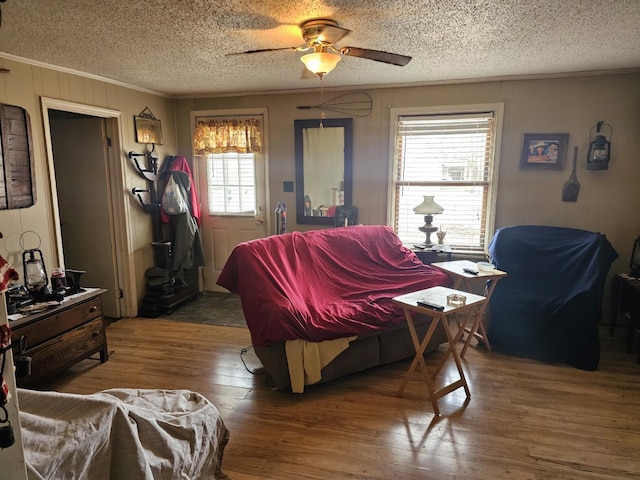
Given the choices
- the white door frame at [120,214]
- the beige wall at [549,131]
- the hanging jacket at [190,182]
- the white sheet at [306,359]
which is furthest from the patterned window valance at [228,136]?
the white sheet at [306,359]

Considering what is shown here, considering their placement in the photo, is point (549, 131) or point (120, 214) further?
point (120, 214)

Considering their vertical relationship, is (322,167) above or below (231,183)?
above

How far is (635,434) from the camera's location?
2.27m

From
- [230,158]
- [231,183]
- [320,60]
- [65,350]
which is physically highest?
[320,60]

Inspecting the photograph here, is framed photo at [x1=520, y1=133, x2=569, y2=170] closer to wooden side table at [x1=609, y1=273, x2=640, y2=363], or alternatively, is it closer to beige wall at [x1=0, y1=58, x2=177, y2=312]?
wooden side table at [x1=609, y1=273, x2=640, y2=363]

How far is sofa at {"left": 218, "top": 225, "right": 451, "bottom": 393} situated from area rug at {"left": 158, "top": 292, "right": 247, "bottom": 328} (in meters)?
1.18

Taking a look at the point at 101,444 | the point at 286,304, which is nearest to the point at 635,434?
the point at 286,304

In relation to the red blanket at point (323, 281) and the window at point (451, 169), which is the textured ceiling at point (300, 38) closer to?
the window at point (451, 169)

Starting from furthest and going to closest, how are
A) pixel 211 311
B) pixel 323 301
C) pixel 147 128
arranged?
pixel 211 311 < pixel 147 128 < pixel 323 301

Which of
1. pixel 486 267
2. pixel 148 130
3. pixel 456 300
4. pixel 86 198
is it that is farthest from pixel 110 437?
pixel 148 130

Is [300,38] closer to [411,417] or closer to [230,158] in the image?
[230,158]

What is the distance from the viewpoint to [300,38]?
2660mm

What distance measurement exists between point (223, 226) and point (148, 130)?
1.35 meters

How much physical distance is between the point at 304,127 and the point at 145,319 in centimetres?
268
